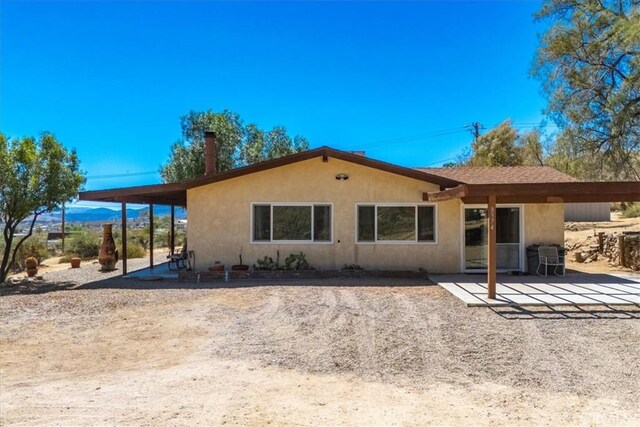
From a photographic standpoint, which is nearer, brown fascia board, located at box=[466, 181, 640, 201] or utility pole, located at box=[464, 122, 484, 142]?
brown fascia board, located at box=[466, 181, 640, 201]

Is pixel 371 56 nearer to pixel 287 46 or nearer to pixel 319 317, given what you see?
pixel 287 46

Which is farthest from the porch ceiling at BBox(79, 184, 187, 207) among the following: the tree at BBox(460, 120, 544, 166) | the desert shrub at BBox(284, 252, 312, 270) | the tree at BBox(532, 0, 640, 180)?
the tree at BBox(460, 120, 544, 166)

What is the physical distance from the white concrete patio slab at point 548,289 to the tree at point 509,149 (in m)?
20.8

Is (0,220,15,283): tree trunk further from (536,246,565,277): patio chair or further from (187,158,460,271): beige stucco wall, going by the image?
(536,246,565,277): patio chair

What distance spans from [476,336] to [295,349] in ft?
8.46

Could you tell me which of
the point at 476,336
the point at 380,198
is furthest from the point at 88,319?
the point at 380,198

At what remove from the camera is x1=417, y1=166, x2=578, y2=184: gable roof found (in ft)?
42.9

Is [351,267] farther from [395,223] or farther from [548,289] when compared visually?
[548,289]

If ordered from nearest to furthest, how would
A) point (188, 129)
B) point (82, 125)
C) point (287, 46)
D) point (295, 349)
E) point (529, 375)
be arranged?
point (529, 375) < point (295, 349) < point (287, 46) < point (188, 129) < point (82, 125)

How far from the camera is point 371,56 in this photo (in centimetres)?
1986

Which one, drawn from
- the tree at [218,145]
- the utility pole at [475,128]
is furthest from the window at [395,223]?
the utility pole at [475,128]

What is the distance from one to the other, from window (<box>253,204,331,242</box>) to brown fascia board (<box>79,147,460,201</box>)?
1.15 metres

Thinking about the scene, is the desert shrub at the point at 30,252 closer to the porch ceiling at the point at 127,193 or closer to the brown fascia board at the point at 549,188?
the porch ceiling at the point at 127,193

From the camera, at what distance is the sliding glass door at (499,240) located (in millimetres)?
12531
